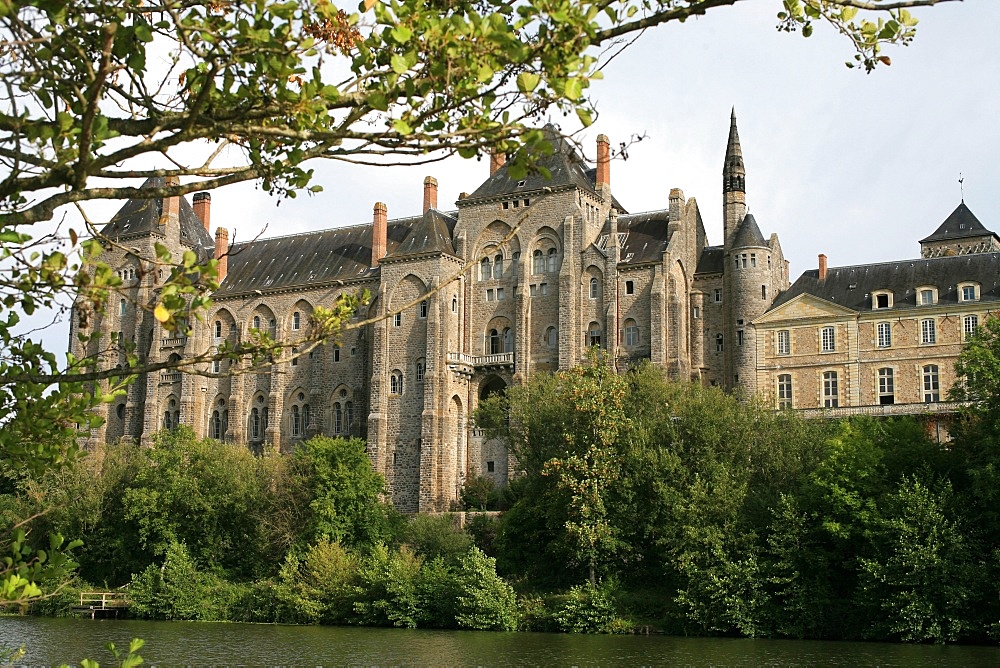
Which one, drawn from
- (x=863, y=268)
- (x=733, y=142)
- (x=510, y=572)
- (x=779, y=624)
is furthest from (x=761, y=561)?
(x=733, y=142)

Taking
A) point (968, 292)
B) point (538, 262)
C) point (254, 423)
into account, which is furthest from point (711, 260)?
point (254, 423)

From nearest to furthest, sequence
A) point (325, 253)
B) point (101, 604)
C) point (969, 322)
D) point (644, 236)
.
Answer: point (101, 604) → point (969, 322) → point (644, 236) → point (325, 253)

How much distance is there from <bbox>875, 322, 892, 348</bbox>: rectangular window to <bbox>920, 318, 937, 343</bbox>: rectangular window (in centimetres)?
132

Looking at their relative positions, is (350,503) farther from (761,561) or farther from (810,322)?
(810,322)

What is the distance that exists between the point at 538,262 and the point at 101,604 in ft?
87.5

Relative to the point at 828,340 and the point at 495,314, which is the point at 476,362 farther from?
the point at 828,340

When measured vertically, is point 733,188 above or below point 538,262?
above

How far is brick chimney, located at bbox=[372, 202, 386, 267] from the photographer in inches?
2549

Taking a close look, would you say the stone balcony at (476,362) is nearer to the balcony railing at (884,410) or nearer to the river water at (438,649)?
the balcony railing at (884,410)

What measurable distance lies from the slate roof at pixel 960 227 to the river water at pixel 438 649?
146 feet

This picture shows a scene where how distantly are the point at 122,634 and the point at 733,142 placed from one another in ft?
127

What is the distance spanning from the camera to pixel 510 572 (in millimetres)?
42625

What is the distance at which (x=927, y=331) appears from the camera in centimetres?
5100

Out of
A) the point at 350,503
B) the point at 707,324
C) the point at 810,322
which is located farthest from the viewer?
the point at 707,324
